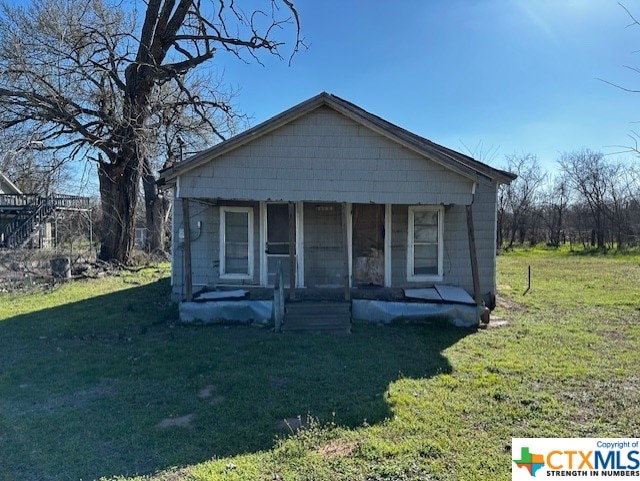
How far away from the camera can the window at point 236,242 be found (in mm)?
10094

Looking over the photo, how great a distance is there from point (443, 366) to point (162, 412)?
3.64 m

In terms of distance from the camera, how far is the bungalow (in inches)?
332

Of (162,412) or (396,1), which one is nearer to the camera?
(162,412)

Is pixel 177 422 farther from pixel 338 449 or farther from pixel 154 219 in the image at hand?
pixel 154 219

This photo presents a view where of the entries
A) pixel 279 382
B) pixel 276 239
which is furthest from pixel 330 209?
pixel 279 382

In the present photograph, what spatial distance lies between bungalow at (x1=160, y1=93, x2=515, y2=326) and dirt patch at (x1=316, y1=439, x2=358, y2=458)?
483 centimetres

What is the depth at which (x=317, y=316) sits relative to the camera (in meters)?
8.18

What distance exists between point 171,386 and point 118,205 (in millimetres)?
12830

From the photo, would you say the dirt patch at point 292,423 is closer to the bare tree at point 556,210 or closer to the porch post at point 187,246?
the porch post at point 187,246

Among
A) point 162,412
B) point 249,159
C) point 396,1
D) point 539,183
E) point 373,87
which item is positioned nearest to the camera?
point 162,412

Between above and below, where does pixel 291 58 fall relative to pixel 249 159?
above

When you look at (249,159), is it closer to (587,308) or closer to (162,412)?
(162,412)

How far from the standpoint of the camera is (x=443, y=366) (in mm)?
6098

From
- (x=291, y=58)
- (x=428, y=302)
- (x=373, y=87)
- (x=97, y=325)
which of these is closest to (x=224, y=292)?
(x=97, y=325)
